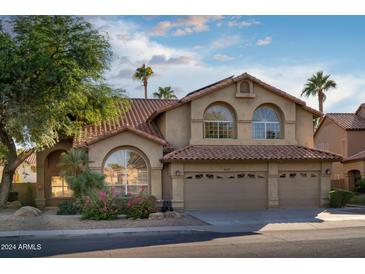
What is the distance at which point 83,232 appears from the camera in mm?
18047

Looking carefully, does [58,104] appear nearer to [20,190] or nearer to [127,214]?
[127,214]

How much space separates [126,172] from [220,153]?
4.92 metres

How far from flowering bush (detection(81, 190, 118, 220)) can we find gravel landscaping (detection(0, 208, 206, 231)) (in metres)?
0.45

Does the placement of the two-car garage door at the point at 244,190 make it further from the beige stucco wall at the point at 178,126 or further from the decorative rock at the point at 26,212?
the decorative rock at the point at 26,212

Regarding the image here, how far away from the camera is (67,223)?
20141mm

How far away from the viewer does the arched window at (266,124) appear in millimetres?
28047

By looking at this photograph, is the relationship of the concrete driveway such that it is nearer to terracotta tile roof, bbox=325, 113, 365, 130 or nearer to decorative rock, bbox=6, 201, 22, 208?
decorative rock, bbox=6, 201, 22, 208

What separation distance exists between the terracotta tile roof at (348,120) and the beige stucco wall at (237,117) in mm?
14999

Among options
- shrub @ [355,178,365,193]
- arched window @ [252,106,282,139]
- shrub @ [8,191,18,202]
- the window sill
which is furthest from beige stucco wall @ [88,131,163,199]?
shrub @ [355,178,365,193]

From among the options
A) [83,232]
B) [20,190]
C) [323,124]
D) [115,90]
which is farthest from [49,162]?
[323,124]

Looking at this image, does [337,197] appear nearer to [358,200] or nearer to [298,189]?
[298,189]

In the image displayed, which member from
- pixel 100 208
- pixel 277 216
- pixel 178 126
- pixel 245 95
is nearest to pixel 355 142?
pixel 245 95

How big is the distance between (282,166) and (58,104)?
1202 centimetres

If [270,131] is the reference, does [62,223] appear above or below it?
below
